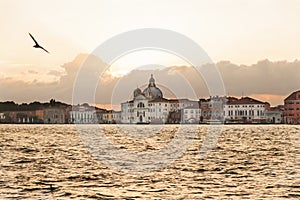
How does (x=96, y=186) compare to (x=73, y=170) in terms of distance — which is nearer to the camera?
(x=96, y=186)

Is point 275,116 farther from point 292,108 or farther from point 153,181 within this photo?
point 153,181

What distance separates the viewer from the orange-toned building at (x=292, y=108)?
190 metres

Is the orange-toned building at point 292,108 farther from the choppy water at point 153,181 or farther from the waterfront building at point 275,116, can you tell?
the choppy water at point 153,181

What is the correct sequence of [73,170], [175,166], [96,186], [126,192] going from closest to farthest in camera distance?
1. [126,192]
2. [96,186]
3. [73,170]
4. [175,166]

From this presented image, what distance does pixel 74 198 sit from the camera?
18.3m

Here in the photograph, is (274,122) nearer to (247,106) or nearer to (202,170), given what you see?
(247,106)

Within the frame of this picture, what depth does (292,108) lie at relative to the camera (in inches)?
7525

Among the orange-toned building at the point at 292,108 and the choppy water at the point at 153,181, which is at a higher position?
the orange-toned building at the point at 292,108

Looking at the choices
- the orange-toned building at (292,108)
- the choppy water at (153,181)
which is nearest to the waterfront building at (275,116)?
the orange-toned building at (292,108)

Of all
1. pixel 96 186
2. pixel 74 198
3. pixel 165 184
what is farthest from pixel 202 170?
pixel 74 198

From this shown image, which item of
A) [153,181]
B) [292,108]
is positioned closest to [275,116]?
[292,108]

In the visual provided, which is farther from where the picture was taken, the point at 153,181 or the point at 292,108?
the point at 292,108

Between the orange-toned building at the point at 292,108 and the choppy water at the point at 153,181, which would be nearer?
the choppy water at the point at 153,181

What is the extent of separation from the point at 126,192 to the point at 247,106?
182 m
